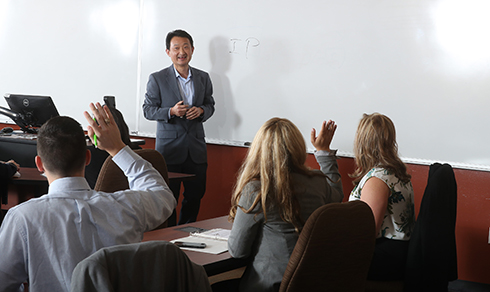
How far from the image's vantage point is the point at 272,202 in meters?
1.85

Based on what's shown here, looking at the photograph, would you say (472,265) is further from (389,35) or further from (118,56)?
(118,56)

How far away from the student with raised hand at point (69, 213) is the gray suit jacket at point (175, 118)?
8.56 feet

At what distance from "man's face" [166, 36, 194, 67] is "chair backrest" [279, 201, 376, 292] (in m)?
2.96

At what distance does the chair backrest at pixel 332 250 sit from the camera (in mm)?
1547

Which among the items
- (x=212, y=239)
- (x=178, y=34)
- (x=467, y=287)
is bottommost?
(x=467, y=287)

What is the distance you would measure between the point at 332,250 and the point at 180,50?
10.0ft

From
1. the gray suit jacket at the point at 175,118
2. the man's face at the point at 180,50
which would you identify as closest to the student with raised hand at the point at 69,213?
the gray suit jacket at the point at 175,118

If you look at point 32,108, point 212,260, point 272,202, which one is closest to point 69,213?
point 212,260

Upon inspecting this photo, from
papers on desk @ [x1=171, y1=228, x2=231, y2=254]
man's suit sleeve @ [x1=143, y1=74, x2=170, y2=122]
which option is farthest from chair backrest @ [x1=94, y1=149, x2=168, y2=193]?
man's suit sleeve @ [x1=143, y1=74, x2=170, y2=122]

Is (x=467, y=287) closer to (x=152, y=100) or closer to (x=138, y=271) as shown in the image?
(x=152, y=100)

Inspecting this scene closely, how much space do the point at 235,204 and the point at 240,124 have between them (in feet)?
8.07

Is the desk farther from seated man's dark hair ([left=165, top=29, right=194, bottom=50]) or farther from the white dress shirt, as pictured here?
seated man's dark hair ([left=165, top=29, right=194, bottom=50])

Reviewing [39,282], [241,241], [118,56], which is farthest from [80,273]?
[118,56]

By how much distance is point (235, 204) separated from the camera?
1.96 m
